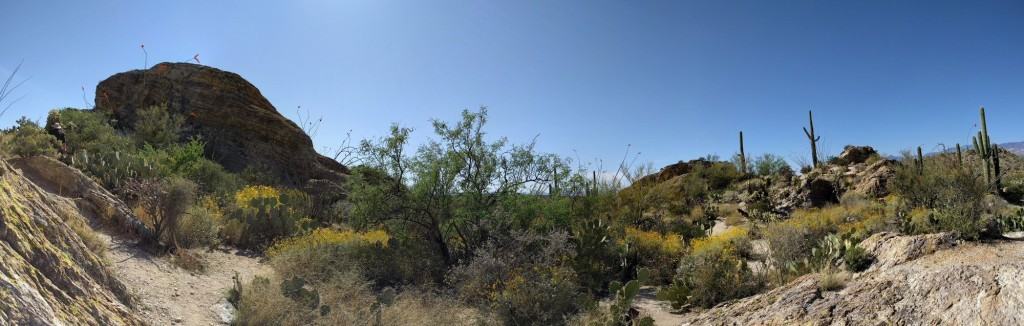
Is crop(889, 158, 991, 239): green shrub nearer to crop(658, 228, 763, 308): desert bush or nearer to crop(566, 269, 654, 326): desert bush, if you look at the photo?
crop(658, 228, 763, 308): desert bush

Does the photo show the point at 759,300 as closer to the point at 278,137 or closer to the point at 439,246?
the point at 439,246

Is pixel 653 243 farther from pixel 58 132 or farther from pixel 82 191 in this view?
pixel 58 132

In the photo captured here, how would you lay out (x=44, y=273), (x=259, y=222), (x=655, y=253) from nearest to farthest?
1. (x=44, y=273)
2. (x=655, y=253)
3. (x=259, y=222)

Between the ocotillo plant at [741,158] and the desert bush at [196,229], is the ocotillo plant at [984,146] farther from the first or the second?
the desert bush at [196,229]

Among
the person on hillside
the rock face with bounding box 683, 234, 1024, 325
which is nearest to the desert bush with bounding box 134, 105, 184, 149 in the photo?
the person on hillside

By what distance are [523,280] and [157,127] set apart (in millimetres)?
14507

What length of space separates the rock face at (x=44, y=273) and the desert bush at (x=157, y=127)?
41.4 ft

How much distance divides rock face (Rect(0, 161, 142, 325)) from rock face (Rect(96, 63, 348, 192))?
46.4 feet

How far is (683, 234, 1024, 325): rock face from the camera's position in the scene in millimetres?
3426

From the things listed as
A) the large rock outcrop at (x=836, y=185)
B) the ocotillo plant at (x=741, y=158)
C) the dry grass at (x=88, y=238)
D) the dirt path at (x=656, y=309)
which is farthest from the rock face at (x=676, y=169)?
the dry grass at (x=88, y=238)

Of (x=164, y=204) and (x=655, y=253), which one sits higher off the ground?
(x=164, y=204)

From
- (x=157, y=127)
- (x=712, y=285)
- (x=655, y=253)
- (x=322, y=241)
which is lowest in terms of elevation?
(x=712, y=285)

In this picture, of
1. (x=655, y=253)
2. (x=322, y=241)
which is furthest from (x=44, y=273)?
(x=655, y=253)

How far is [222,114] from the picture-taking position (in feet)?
59.4
